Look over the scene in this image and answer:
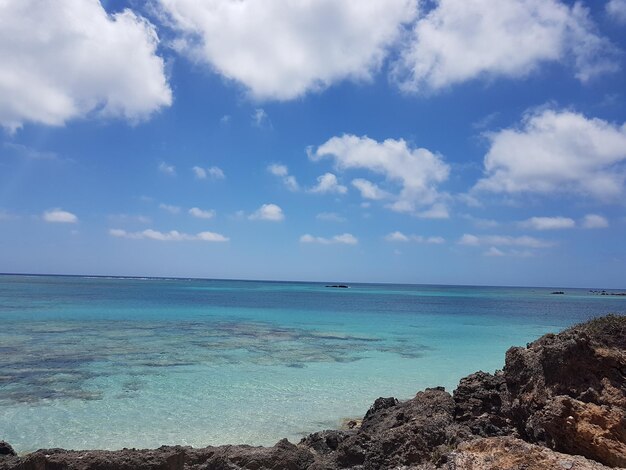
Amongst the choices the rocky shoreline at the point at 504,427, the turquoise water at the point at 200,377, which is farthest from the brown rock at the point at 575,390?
the turquoise water at the point at 200,377

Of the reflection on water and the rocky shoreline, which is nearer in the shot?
the rocky shoreline

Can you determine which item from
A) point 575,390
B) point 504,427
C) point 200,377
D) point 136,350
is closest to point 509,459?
point 575,390

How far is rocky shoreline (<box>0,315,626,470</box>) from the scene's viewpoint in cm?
518

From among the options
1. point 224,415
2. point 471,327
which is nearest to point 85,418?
point 224,415

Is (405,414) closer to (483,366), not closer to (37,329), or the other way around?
(483,366)

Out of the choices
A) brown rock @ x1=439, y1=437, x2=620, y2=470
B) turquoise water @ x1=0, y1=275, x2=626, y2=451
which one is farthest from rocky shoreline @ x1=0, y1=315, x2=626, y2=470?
turquoise water @ x1=0, y1=275, x2=626, y2=451

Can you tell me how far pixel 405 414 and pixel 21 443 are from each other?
739cm

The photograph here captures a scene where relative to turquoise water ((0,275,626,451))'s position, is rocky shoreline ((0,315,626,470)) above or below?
A: above

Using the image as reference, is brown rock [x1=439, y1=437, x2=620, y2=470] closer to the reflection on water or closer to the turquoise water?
the turquoise water

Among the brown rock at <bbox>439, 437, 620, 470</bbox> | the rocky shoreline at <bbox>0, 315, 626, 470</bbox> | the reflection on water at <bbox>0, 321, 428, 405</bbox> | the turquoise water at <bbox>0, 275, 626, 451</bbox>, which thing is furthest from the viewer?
the reflection on water at <bbox>0, 321, 428, 405</bbox>

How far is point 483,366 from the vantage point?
18359 millimetres

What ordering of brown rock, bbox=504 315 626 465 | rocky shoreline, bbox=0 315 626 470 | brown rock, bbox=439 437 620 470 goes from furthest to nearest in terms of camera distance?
rocky shoreline, bbox=0 315 626 470
brown rock, bbox=504 315 626 465
brown rock, bbox=439 437 620 470

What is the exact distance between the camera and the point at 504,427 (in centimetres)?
702

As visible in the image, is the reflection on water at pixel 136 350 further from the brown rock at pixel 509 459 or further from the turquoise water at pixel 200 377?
the brown rock at pixel 509 459
